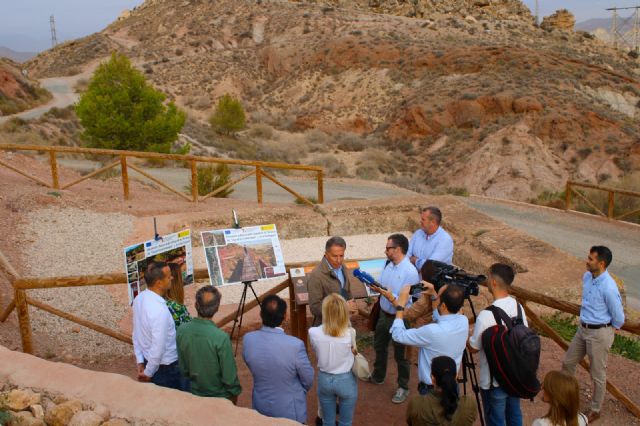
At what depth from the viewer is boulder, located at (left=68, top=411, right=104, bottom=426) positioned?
152 inches

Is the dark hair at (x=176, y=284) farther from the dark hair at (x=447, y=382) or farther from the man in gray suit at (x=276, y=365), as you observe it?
the dark hair at (x=447, y=382)

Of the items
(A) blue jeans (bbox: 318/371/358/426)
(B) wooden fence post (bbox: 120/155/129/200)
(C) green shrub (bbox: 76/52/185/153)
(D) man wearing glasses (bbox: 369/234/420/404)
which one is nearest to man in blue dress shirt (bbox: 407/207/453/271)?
(D) man wearing glasses (bbox: 369/234/420/404)

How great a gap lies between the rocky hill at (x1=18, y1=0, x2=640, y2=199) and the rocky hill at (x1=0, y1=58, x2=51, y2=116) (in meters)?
10.5

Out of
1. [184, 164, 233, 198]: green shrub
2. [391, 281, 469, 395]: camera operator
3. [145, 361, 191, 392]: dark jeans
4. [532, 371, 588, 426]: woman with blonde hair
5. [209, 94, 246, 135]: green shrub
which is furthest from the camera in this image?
[209, 94, 246, 135]: green shrub

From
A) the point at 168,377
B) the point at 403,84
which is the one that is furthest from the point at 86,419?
the point at 403,84

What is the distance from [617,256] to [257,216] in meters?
8.88

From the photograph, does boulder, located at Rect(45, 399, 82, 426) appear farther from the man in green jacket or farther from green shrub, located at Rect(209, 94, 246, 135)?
green shrub, located at Rect(209, 94, 246, 135)

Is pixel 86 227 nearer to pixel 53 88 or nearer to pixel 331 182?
pixel 331 182

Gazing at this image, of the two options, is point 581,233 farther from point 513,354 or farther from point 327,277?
point 513,354

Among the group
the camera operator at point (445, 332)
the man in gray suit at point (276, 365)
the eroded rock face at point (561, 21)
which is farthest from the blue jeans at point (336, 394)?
the eroded rock face at point (561, 21)

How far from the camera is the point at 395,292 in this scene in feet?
18.5

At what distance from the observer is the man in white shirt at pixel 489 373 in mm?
4652

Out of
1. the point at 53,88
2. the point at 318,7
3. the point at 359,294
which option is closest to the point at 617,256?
the point at 359,294

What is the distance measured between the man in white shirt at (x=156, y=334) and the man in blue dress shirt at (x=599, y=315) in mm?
3816
